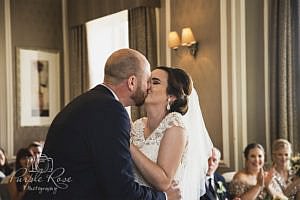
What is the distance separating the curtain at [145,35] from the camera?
21.6ft

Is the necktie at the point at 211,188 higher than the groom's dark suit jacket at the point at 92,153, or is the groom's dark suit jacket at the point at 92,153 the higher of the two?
the groom's dark suit jacket at the point at 92,153

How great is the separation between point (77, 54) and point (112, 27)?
27.2 inches

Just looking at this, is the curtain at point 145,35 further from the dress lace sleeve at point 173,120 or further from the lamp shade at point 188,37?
the dress lace sleeve at point 173,120

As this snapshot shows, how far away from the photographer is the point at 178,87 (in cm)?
243

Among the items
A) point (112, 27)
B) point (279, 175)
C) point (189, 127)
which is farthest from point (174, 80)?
point (112, 27)

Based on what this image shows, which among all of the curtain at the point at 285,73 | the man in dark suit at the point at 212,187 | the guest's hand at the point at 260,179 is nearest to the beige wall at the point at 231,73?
the curtain at the point at 285,73

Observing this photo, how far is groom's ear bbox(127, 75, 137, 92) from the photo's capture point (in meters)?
1.87

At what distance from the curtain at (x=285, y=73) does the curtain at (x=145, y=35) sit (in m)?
1.59

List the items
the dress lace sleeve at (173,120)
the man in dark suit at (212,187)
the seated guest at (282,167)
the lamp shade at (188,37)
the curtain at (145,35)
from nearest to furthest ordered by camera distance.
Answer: the dress lace sleeve at (173,120), the man in dark suit at (212,187), the seated guest at (282,167), the lamp shade at (188,37), the curtain at (145,35)

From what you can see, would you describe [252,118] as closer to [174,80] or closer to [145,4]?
[145,4]

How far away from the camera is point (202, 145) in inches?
114

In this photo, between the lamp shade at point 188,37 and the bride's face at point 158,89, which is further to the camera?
the lamp shade at point 188,37
